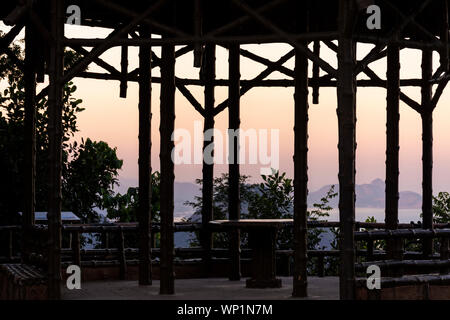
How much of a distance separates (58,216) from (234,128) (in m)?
3.99

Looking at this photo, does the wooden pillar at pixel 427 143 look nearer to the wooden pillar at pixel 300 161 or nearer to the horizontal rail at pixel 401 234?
the horizontal rail at pixel 401 234

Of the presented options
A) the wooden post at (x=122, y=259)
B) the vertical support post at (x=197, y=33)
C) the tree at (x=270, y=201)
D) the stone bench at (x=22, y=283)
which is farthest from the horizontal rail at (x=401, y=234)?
the tree at (x=270, y=201)

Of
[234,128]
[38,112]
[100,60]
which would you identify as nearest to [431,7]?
[234,128]

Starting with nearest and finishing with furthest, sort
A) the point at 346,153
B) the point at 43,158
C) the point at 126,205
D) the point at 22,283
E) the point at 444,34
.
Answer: the point at 346,153 < the point at 22,283 < the point at 444,34 < the point at 43,158 < the point at 126,205

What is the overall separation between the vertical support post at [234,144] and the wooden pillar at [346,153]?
3978 millimetres

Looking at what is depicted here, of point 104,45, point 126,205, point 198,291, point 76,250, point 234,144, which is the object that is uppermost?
point 104,45

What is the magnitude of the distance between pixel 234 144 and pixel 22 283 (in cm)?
435

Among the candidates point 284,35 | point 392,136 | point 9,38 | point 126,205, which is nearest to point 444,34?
point 392,136

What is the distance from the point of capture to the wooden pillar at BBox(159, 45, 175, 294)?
34.6 ft

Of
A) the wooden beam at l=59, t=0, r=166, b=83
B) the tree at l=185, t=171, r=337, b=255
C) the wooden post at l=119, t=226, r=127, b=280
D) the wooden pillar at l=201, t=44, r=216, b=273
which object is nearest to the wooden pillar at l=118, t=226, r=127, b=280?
the wooden post at l=119, t=226, r=127, b=280

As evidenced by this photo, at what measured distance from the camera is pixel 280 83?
15.9 meters

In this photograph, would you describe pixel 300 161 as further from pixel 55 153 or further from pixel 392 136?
pixel 55 153

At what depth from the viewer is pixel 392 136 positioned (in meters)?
11.9
